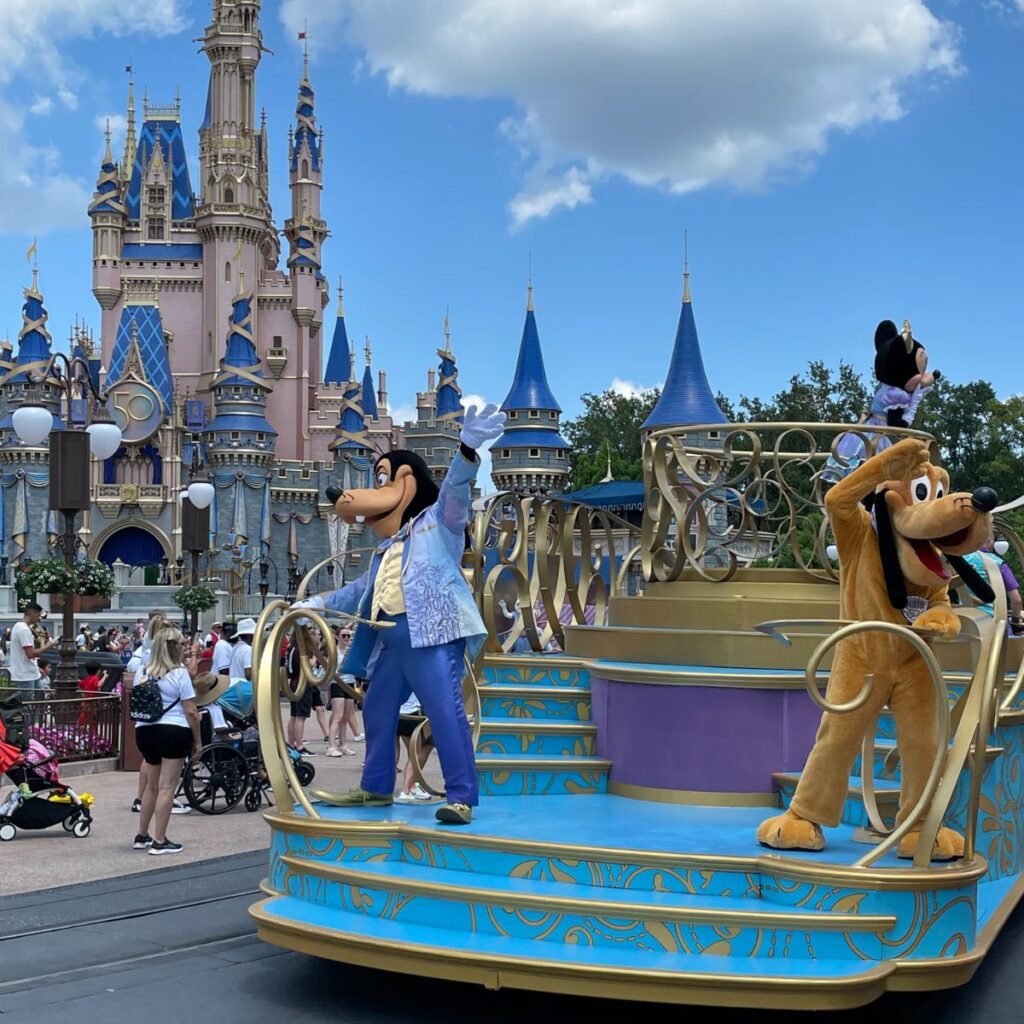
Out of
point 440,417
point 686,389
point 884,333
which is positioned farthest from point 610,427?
point 884,333

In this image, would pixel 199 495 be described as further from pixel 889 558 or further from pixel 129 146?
pixel 129 146

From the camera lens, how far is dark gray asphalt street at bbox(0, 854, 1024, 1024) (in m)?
4.32

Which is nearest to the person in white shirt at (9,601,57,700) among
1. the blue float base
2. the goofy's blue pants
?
the goofy's blue pants

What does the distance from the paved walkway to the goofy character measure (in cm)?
214

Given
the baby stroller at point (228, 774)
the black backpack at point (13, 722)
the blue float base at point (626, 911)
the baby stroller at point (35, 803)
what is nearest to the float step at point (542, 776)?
the blue float base at point (626, 911)

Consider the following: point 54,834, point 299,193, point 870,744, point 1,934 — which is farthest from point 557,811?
point 299,193

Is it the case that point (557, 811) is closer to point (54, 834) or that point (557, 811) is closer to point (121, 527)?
point (54, 834)

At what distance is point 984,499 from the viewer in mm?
4078

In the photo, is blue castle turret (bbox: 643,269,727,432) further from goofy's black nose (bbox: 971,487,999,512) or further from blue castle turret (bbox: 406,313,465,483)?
goofy's black nose (bbox: 971,487,999,512)

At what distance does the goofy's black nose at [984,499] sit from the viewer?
13.2 ft

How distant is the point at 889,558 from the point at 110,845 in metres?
5.05

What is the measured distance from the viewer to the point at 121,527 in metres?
51.1

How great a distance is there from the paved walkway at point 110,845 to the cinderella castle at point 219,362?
137 ft

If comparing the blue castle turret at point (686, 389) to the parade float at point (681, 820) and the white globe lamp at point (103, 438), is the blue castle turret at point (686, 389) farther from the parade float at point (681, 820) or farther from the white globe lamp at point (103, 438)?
the parade float at point (681, 820)
